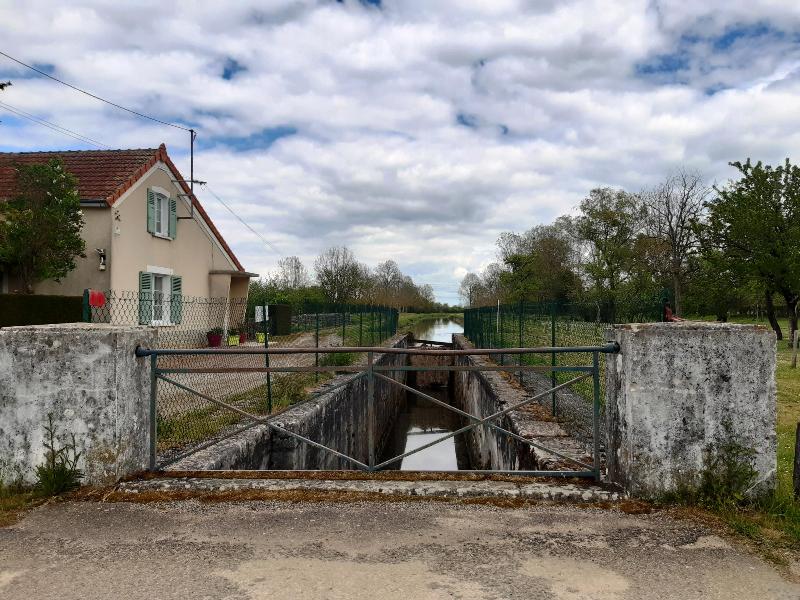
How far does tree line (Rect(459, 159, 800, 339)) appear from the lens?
86.1 feet

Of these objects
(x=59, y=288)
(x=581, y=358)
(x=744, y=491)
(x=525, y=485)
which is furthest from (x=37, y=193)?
(x=744, y=491)

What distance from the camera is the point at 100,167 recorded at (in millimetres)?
16500

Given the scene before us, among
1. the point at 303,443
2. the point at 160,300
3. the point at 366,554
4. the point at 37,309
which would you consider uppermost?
the point at 160,300

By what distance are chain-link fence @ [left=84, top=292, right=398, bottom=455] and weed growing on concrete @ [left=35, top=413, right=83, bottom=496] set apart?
2.79 feet

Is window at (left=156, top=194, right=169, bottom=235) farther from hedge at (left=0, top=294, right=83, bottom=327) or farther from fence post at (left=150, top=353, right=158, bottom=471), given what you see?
fence post at (left=150, top=353, right=158, bottom=471)

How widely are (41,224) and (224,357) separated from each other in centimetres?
552

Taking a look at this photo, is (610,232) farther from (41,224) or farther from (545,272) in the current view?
(41,224)

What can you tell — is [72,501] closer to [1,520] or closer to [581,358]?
[1,520]

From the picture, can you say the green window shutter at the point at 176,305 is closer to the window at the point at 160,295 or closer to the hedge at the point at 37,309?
the window at the point at 160,295

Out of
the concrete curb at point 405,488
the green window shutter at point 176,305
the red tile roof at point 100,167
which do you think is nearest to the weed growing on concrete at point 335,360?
the green window shutter at point 176,305

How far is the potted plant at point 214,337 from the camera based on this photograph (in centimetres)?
1783

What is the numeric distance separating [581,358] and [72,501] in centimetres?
721

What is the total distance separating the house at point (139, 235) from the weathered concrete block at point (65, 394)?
332 inches

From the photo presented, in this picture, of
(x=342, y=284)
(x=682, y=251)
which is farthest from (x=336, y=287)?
(x=682, y=251)
